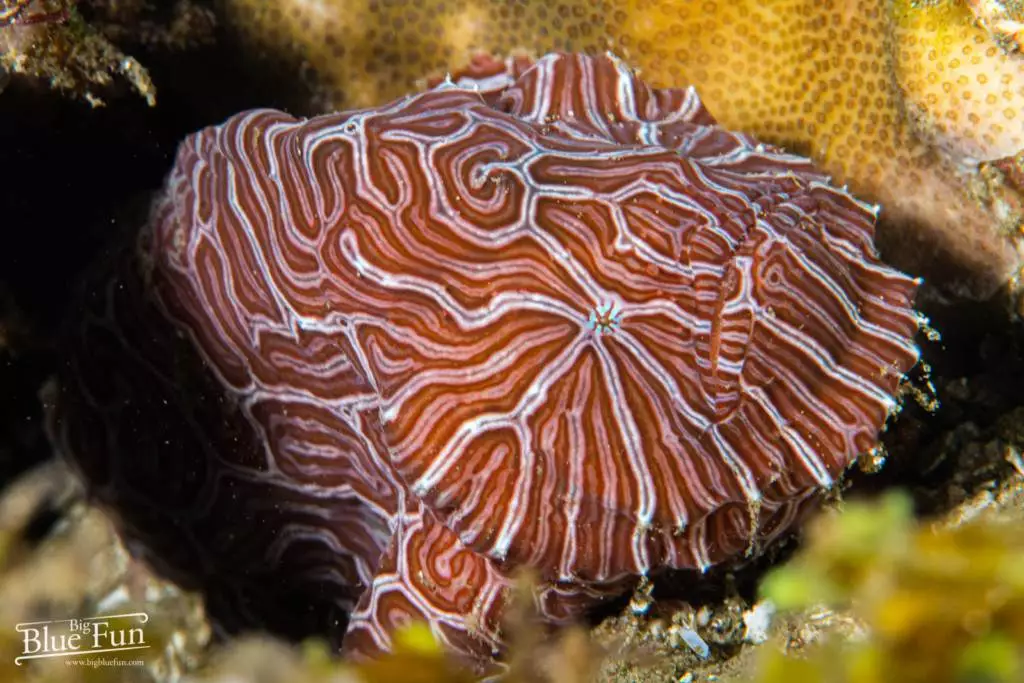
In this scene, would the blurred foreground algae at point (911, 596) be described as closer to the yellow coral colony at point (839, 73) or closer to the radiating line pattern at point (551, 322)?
the radiating line pattern at point (551, 322)

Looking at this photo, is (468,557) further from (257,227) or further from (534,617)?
(257,227)

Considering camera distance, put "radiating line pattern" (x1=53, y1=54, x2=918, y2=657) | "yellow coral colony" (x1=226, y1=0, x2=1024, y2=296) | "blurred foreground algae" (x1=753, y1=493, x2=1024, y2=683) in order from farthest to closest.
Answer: "yellow coral colony" (x1=226, y1=0, x2=1024, y2=296) → "radiating line pattern" (x1=53, y1=54, x2=918, y2=657) → "blurred foreground algae" (x1=753, y1=493, x2=1024, y2=683)

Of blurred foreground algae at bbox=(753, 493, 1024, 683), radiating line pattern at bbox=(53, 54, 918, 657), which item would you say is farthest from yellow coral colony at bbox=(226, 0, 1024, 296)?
blurred foreground algae at bbox=(753, 493, 1024, 683)

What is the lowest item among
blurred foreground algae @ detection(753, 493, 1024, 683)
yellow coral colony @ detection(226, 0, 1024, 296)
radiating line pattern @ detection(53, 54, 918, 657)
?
radiating line pattern @ detection(53, 54, 918, 657)

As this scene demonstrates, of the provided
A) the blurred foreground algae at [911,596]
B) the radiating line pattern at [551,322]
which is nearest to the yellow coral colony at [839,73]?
the radiating line pattern at [551,322]

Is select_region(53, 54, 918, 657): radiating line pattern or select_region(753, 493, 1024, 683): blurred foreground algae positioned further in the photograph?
select_region(53, 54, 918, 657): radiating line pattern

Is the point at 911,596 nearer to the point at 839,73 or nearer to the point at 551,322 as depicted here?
the point at 551,322

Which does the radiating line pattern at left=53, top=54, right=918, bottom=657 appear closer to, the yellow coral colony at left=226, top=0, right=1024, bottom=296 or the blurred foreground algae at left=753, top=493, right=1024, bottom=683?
the yellow coral colony at left=226, top=0, right=1024, bottom=296
